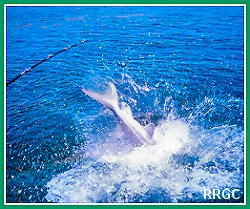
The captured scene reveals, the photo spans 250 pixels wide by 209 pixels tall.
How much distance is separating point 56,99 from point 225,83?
2928 millimetres

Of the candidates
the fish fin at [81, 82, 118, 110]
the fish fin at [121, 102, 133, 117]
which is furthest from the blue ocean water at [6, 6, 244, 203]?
the fish fin at [81, 82, 118, 110]

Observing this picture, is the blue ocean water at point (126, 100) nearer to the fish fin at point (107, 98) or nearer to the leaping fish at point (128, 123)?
the leaping fish at point (128, 123)

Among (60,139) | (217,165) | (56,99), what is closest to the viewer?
(217,165)

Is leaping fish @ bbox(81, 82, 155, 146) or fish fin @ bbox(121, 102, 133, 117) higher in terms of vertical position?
fish fin @ bbox(121, 102, 133, 117)

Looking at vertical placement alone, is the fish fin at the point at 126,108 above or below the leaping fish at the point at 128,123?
above

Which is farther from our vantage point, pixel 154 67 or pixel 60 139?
pixel 154 67

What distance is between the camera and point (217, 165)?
4.88 m

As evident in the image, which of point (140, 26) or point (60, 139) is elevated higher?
point (140, 26)

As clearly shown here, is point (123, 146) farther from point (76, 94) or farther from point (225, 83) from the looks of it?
point (225, 83)

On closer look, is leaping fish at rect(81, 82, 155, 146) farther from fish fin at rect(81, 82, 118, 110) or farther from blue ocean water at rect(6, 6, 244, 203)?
blue ocean water at rect(6, 6, 244, 203)

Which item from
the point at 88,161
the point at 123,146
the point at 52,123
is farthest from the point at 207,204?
the point at 52,123

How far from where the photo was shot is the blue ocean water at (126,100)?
4.76 meters

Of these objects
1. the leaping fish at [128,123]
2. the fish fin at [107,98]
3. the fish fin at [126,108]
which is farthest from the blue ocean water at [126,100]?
the fish fin at [107,98]

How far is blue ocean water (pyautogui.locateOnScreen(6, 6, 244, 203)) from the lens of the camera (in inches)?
187
